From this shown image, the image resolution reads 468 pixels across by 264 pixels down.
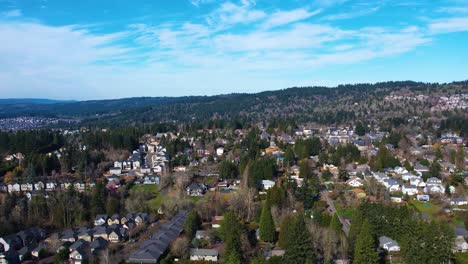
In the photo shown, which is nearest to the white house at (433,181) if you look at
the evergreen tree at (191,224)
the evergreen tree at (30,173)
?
the evergreen tree at (191,224)

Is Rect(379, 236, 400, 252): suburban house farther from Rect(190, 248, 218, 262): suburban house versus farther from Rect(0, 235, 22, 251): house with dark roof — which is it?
Rect(0, 235, 22, 251): house with dark roof

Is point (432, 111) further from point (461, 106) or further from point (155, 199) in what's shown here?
point (155, 199)

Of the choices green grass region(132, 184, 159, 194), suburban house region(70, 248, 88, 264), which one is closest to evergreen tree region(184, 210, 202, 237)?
suburban house region(70, 248, 88, 264)

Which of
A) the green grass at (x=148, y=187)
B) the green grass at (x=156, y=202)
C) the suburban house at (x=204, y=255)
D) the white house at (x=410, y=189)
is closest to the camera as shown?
the suburban house at (x=204, y=255)

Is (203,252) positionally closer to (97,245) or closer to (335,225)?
(97,245)

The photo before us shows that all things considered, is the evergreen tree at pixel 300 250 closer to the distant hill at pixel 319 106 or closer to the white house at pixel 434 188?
the white house at pixel 434 188

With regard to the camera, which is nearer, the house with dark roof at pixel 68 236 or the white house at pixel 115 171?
the house with dark roof at pixel 68 236

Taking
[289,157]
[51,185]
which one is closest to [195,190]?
[289,157]
